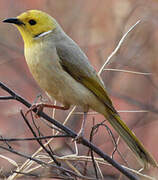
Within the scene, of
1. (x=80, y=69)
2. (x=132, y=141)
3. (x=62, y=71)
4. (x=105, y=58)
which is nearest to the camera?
(x=132, y=141)

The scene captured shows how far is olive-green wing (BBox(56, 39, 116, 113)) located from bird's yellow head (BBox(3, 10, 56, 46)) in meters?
0.25

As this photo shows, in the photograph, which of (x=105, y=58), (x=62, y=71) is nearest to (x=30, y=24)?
(x=62, y=71)

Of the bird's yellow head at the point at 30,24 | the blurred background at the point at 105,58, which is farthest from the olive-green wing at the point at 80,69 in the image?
the blurred background at the point at 105,58

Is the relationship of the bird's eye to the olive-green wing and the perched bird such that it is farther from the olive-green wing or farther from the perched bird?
the olive-green wing

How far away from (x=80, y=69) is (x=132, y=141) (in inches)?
33.5

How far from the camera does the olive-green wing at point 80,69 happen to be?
3.92 meters

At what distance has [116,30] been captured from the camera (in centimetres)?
627

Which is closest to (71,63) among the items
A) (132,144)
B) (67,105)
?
(67,105)

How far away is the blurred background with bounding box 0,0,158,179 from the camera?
557 centimetres

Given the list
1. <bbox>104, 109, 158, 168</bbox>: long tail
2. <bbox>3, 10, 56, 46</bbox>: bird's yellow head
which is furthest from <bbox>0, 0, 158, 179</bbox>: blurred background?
<bbox>3, 10, 56, 46</bbox>: bird's yellow head

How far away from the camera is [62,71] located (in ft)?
12.5

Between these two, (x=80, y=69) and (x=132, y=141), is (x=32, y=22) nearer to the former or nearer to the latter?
(x=80, y=69)

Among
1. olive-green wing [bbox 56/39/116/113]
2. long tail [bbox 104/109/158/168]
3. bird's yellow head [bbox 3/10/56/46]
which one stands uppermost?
bird's yellow head [bbox 3/10/56/46]

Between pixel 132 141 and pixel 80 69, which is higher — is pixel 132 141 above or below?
below
